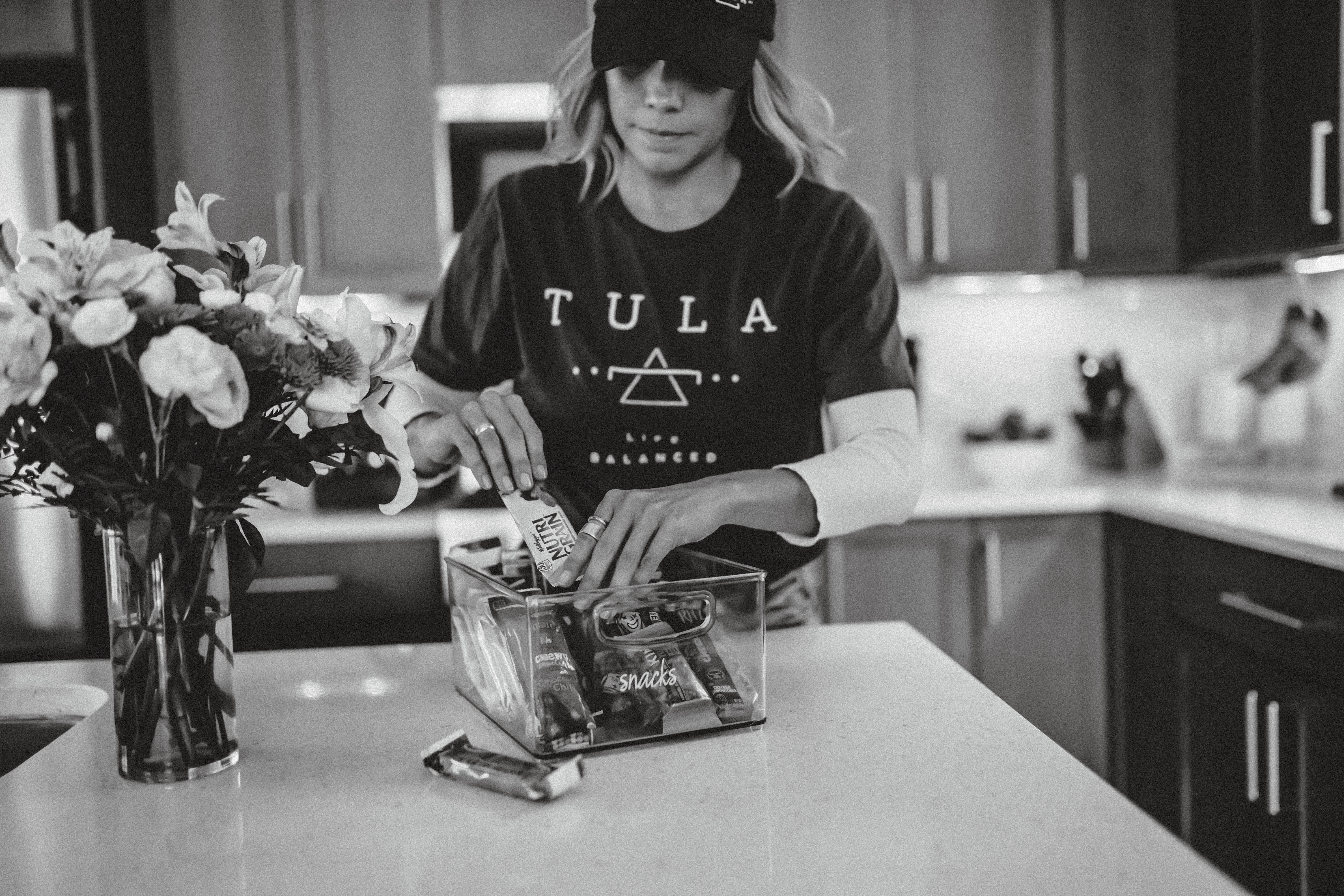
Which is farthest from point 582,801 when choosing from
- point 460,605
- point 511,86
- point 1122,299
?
point 1122,299

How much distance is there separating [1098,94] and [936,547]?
1212 millimetres

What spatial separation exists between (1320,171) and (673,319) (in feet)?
5.26

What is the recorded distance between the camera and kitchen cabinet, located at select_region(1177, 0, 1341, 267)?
2.21m

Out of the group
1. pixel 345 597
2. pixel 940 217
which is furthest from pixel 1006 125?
pixel 345 597

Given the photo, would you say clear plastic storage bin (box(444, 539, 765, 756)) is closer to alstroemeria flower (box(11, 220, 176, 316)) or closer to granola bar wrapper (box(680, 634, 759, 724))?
granola bar wrapper (box(680, 634, 759, 724))

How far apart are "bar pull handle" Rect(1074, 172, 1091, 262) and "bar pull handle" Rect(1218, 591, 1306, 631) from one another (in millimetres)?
998

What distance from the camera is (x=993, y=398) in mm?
3057

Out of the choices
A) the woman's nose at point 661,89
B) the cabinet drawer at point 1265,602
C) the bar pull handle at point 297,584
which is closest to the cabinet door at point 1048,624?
the cabinet drawer at point 1265,602

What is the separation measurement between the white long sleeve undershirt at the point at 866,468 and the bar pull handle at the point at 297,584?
56.2 inches

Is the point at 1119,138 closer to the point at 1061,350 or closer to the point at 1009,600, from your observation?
the point at 1061,350

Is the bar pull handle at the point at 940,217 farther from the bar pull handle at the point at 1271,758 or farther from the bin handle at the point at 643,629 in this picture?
the bin handle at the point at 643,629

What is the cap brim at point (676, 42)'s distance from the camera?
117 centimetres

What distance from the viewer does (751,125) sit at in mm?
1404

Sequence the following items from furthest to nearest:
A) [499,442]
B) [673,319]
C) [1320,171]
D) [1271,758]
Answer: [1320,171], [1271,758], [673,319], [499,442]
